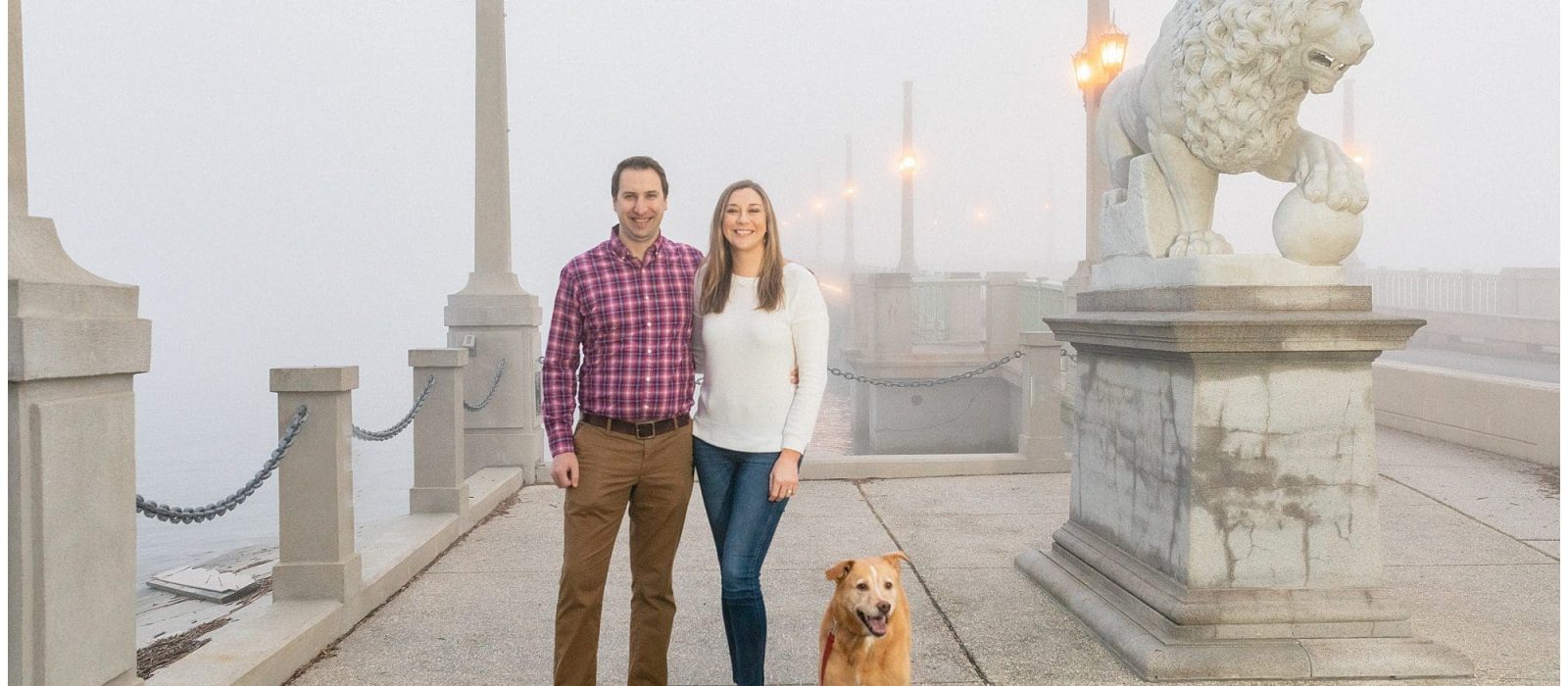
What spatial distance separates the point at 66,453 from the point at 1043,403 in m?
7.44

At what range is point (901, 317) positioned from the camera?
1841 cm

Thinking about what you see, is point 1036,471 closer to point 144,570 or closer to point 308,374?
point 308,374

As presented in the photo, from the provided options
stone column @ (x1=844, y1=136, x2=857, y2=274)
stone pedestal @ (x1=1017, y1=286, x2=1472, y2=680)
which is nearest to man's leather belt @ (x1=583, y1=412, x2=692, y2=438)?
stone pedestal @ (x1=1017, y1=286, x2=1472, y2=680)

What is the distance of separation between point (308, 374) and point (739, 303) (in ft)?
7.95

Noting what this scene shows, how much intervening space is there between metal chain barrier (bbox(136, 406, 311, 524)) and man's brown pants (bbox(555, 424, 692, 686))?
139 cm

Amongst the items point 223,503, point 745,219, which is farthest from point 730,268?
point 223,503

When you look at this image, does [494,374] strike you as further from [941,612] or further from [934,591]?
[941,612]

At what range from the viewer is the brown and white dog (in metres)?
3.06

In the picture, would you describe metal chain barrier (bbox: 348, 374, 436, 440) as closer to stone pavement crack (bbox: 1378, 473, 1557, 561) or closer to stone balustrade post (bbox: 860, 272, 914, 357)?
stone pavement crack (bbox: 1378, 473, 1557, 561)

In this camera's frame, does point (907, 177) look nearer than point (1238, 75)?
No

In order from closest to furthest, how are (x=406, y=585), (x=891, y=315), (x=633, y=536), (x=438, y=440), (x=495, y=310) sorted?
1. (x=633, y=536)
2. (x=406, y=585)
3. (x=438, y=440)
4. (x=495, y=310)
5. (x=891, y=315)

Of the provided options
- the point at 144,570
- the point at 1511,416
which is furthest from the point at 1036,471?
the point at 144,570

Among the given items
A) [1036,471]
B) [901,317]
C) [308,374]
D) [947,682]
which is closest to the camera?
[947,682]

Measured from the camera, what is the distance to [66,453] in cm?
274
